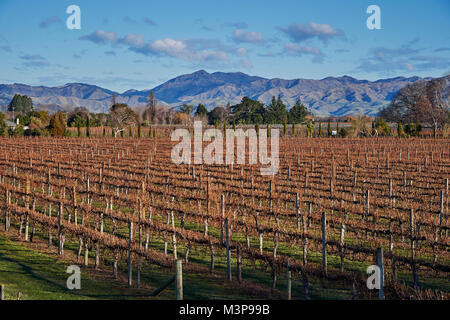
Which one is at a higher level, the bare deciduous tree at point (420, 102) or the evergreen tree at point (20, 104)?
the evergreen tree at point (20, 104)

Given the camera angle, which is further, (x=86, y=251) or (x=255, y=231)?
(x=255, y=231)

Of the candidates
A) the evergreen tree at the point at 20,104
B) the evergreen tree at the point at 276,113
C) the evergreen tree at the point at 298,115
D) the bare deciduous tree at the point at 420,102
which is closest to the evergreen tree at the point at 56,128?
the evergreen tree at the point at 276,113

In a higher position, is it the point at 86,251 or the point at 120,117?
the point at 120,117

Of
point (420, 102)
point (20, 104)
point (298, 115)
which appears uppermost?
point (20, 104)

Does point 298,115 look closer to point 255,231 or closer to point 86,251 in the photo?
point 255,231

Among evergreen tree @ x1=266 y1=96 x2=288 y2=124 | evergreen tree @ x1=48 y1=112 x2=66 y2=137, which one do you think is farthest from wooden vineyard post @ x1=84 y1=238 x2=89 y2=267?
evergreen tree @ x1=266 y1=96 x2=288 y2=124

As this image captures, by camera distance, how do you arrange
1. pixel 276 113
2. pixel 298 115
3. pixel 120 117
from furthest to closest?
pixel 298 115 < pixel 276 113 < pixel 120 117

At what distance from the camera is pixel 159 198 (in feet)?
73.2

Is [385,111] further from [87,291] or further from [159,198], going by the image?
[87,291]

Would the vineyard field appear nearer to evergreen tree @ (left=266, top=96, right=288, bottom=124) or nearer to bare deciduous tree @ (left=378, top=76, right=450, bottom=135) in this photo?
bare deciduous tree @ (left=378, top=76, right=450, bottom=135)

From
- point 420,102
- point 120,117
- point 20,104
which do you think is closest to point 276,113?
point 420,102

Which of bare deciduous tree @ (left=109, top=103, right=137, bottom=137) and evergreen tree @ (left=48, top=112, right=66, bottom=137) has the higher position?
bare deciduous tree @ (left=109, top=103, right=137, bottom=137)

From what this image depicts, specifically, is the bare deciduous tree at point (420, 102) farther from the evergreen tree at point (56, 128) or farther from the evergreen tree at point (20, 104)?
the evergreen tree at point (20, 104)
